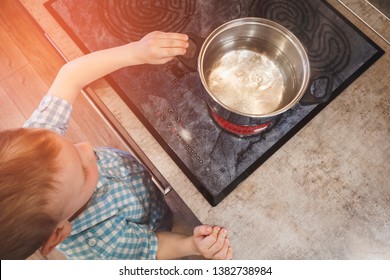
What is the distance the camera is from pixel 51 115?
684 millimetres

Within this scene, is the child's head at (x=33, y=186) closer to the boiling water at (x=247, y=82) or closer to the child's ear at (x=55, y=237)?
the child's ear at (x=55, y=237)

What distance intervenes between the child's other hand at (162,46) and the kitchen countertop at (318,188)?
4.0 inches

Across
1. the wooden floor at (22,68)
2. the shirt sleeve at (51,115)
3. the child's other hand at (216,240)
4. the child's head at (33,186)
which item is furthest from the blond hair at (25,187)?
the wooden floor at (22,68)

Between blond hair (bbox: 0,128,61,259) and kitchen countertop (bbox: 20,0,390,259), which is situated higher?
blond hair (bbox: 0,128,61,259)

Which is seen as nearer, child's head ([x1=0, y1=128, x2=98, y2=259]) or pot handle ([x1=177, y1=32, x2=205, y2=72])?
child's head ([x1=0, y1=128, x2=98, y2=259])

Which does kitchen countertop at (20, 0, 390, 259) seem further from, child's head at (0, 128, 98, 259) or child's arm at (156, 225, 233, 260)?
child's head at (0, 128, 98, 259)

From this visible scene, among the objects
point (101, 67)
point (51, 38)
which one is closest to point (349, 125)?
point (101, 67)

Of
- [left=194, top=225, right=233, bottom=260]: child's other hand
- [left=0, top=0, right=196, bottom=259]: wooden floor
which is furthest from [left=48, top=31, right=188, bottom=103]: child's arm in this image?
[left=0, top=0, right=196, bottom=259]: wooden floor

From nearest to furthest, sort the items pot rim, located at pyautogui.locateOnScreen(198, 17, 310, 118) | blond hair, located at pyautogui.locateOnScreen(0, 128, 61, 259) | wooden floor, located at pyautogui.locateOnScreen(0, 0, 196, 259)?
1. blond hair, located at pyautogui.locateOnScreen(0, 128, 61, 259)
2. pot rim, located at pyautogui.locateOnScreen(198, 17, 310, 118)
3. wooden floor, located at pyautogui.locateOnScreen(0, 0, 196, 259)

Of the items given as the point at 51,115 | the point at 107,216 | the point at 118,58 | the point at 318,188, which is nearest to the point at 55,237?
the point at 107,216

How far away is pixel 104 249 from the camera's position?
71 cm

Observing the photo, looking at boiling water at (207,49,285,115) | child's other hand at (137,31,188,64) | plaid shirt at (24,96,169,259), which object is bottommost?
plaid shirt at (24,96,169,259)

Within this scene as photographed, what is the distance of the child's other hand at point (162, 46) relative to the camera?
2.15 feet

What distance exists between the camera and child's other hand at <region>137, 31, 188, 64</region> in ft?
2.15
